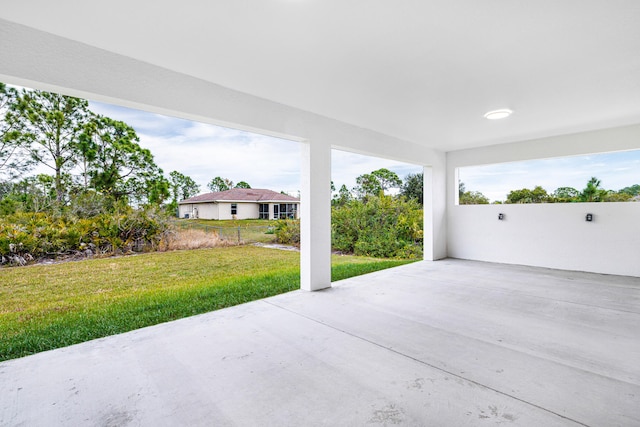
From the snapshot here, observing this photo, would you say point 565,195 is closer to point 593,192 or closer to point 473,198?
point 593,192

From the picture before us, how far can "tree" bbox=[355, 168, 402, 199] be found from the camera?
30.0 feet

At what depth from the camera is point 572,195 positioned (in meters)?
5.64

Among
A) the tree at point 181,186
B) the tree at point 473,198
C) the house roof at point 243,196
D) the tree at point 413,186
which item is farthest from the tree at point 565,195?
the tree at point 181,186

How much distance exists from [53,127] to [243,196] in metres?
3.25

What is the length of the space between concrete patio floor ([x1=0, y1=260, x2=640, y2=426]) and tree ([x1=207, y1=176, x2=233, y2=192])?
3.04 m

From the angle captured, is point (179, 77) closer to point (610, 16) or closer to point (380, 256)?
point (610, 16)

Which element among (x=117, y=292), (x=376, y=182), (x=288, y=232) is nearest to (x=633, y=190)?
(x=376, y=182)

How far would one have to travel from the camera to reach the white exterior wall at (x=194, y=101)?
2.26 metres

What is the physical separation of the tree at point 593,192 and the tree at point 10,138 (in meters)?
8.79

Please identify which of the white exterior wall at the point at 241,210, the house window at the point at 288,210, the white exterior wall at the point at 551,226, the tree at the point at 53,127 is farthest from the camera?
the house window at the point at 288,210

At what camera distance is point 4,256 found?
12.6 feet

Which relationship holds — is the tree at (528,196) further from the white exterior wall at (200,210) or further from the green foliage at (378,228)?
the white exterior wall at (200,210)

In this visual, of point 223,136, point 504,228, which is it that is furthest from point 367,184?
point 223,136

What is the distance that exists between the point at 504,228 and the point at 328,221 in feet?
13.4
